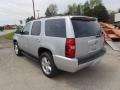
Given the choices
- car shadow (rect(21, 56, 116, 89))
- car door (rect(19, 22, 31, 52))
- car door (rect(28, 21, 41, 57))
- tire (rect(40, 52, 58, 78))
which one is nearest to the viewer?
car shadow (rect(21, 56, 116, 89))

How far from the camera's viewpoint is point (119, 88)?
459cm

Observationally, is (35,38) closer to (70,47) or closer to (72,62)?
(70,47)

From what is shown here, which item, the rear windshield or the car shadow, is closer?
the rear windshield

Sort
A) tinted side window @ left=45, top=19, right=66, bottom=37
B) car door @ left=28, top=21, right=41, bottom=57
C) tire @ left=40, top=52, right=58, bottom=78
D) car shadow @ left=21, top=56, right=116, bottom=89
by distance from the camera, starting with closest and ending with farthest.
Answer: tinted side window @ left=45, top=19, right=66, bottom=37 → car shadow @ left=21, top=56, right=116, bottom=89 → tire @ left=40, top=52, right=58, bottom=78 → car door @ left=28, top=21, right=41, bottom=57

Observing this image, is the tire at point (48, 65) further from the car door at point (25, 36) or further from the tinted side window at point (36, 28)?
the car door at point (25, 36)

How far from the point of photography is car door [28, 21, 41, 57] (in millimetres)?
5781

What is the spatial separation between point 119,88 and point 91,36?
1.62 meters

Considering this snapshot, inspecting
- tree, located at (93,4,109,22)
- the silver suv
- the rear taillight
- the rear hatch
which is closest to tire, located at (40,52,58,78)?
the silver suv

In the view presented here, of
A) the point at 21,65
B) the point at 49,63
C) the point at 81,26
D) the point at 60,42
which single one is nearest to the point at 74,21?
the point at 81,26

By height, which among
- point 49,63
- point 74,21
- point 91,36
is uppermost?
point 74,21

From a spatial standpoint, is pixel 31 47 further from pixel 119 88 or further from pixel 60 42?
pixel 119 88

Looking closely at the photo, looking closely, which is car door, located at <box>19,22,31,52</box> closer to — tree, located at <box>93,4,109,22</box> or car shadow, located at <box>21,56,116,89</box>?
car shadow, located at <box>21,56,116,89</box>

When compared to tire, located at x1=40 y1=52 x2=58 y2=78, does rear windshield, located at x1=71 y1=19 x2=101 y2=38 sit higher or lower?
higher

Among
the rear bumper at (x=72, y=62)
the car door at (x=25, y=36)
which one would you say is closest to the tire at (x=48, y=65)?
the rear bumper at (x=72, y=62)
